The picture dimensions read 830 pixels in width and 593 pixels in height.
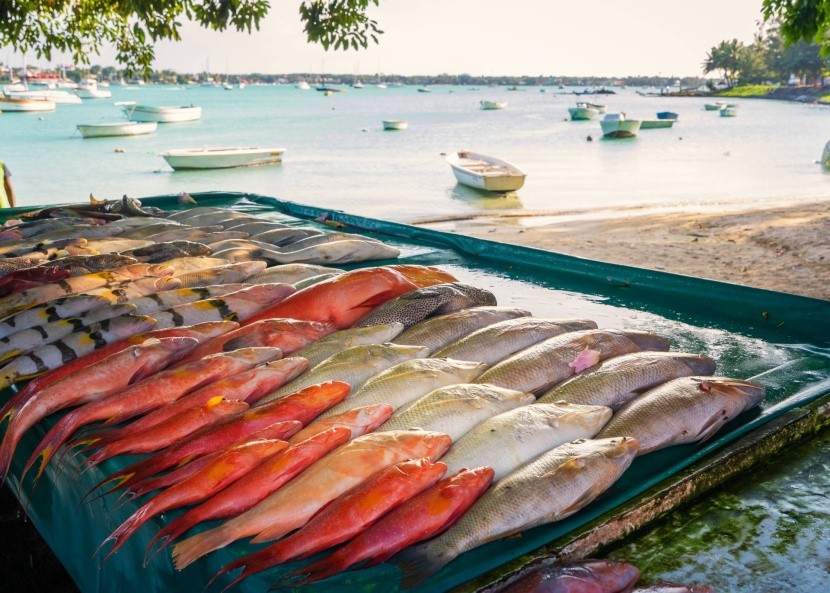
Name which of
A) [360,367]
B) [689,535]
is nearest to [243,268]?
[360,367]

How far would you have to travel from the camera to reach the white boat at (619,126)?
187 feet

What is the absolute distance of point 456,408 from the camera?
9.30 feet

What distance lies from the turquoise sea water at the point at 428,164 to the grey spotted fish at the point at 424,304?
67.7 feet

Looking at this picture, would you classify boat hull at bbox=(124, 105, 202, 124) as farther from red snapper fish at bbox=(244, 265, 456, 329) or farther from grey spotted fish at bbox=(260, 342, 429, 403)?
grey spotted fish at bbox=(260, 342, 429, 403)

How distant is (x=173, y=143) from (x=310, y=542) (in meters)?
57.6

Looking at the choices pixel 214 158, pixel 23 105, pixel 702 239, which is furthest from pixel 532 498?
pixel 23 105

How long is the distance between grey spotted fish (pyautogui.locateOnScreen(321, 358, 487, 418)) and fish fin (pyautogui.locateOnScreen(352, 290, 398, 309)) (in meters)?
0.95

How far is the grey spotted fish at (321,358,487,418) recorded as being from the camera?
2963mm

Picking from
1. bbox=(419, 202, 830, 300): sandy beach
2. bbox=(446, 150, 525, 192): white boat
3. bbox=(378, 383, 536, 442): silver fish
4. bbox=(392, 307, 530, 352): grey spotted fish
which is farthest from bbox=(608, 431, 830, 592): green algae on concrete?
bbox=(446, 150, 525, 192): white boat

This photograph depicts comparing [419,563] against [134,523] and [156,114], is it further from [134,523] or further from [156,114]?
[156,114]

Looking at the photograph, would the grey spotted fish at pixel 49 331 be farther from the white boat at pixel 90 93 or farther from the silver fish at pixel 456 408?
the white boat at pixel 90 93

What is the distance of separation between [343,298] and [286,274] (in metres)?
1.03

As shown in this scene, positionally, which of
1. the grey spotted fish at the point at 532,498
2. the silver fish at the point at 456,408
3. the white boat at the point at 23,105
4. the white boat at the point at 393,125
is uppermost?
the white boat at the point at 23,105

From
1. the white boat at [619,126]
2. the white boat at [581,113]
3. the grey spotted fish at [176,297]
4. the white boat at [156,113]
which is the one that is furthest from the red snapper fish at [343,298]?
the white boat at [581,113]
